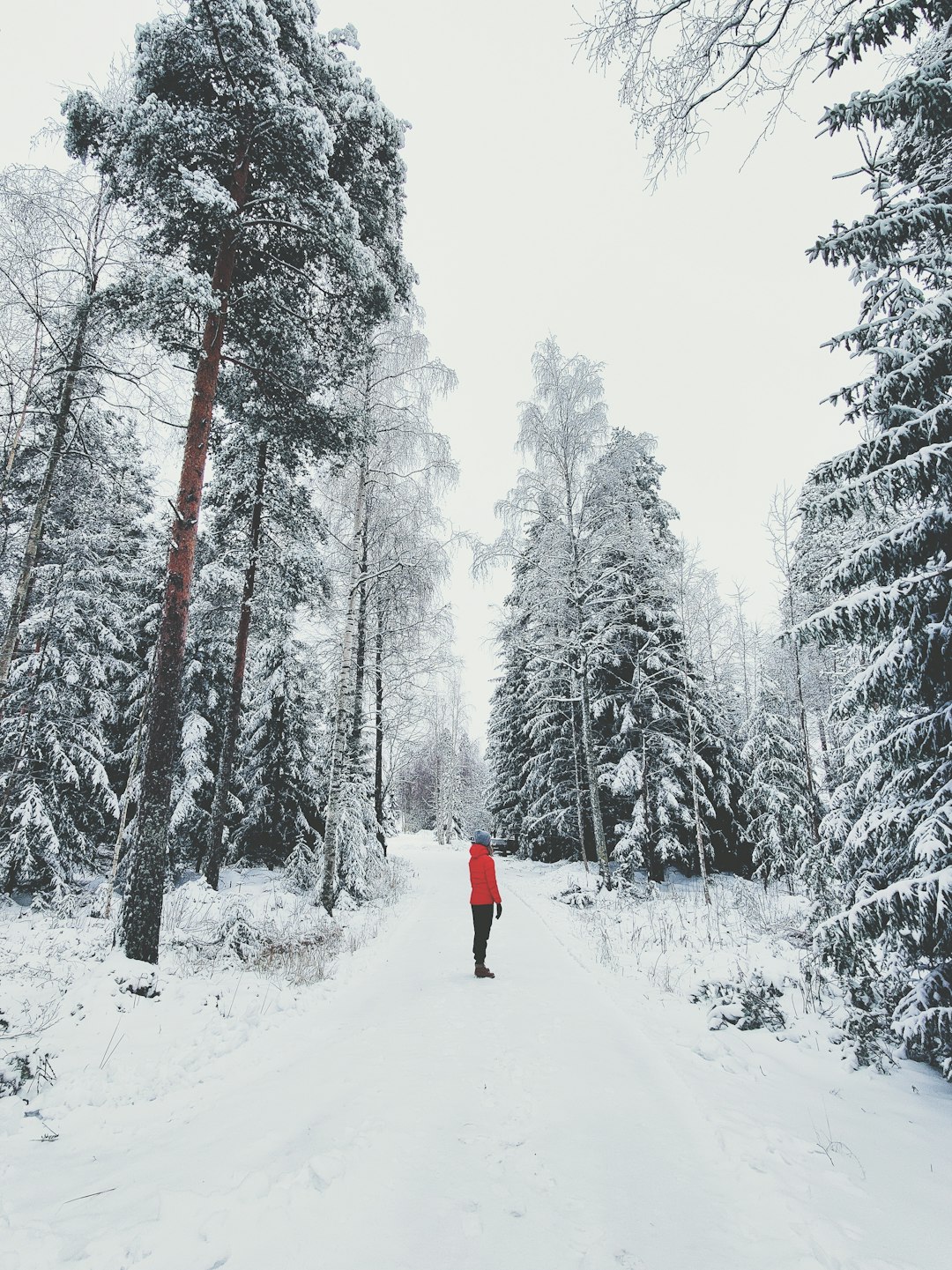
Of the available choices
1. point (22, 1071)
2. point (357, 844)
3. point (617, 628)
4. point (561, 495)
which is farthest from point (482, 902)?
point (561, 495)

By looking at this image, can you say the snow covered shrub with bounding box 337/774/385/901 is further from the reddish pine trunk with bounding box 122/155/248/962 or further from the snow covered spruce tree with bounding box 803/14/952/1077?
the snow covered spruce tree with bounding box 803/14/952/1077

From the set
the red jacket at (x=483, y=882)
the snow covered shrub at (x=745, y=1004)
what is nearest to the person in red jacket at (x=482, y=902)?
the red jacket at (x=483, y=882)

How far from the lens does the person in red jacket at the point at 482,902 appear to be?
22.7 feet

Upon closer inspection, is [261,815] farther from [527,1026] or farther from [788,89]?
[788,89]

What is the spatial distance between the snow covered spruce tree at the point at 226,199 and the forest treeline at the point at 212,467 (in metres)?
0.04

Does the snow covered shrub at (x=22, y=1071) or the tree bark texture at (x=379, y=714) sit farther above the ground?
the tree bark texture at (x=379, y=714)

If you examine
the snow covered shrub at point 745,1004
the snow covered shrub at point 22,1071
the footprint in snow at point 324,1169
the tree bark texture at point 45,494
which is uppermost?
the tree bark texture at point 45,494

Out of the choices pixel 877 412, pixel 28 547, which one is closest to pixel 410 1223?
pixel 877 412

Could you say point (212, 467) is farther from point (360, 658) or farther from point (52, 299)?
point (360, 658)

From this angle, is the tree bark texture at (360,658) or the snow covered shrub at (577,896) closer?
the snow covered shrub at (577,896)

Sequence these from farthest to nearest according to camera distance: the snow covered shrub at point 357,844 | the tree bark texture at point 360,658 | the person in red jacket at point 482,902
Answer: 1. the tree bark texture at point 360,658
2. the snow covered shrub at point 357,844
3. the person in red jacket at point 482,902

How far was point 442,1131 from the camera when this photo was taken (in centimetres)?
320

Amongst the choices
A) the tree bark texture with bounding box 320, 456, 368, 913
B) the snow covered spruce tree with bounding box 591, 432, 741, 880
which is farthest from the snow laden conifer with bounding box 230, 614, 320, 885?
the snow covered spruce tree with bounding box 591, 432, 741, 880

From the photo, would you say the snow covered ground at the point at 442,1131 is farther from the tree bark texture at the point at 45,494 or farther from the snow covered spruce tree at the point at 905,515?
the tree bark texture at the point at 45,494
